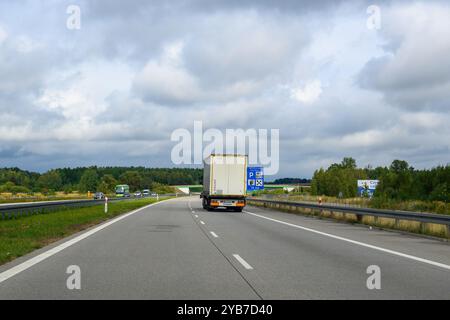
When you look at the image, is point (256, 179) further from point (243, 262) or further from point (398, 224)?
point (243, 262)

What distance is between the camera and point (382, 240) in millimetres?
16109

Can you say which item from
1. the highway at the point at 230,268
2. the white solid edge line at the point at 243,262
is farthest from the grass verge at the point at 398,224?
the white solid edge line at the point at 243,262

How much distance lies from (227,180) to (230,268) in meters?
26.6

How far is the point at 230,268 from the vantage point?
9.82 m

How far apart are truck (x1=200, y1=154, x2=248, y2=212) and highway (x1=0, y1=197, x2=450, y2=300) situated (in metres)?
20.1

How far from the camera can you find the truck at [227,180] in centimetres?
3634

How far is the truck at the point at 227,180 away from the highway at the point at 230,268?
65.9 ft

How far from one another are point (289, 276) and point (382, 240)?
8061 mm

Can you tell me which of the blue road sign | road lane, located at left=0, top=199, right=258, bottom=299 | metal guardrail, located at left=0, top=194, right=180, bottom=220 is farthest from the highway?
the blue road sign

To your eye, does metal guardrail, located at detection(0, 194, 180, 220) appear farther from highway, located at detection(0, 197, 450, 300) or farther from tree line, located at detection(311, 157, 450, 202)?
tree line, located at detection(311, 157, 450, 202)

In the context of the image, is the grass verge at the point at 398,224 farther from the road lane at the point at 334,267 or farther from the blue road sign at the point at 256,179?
the blue road sign at the point at 256,179

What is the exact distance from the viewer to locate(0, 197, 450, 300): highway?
7.49 m

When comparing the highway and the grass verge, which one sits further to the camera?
the grass verge

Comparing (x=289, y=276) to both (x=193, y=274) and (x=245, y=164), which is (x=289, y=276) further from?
(x=245, y=164)
